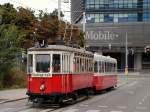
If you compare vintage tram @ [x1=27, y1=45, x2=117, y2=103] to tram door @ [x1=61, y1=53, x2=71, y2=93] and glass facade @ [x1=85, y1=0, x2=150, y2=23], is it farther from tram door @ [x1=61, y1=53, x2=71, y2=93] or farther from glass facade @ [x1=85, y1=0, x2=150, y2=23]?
glass facade @ [x1=85, y1=0, x2=150, y2=23]

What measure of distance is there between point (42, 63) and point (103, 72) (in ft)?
47.6

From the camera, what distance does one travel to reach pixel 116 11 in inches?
4921

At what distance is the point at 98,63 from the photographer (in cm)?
3719

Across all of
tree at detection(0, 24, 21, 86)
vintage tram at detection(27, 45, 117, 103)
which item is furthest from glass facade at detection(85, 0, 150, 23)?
vintage tram at detection(27, 45, 117, 103)

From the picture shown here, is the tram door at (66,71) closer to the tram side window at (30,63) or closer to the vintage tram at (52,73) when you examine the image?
the vintage tram at (52,73)

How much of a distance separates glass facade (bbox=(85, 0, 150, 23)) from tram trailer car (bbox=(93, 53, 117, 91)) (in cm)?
7816

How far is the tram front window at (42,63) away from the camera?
25.3 metres

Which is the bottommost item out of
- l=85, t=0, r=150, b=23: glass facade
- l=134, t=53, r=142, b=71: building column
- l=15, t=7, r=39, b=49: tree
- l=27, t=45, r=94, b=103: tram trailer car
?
l=134, t=53, r=142, b=71: building column

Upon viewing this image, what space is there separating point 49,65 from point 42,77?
0.66 m

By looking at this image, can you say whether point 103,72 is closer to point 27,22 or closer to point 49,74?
point 49,74

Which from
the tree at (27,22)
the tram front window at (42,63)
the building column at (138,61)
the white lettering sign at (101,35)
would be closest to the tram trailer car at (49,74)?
the tram front window at (42,63)

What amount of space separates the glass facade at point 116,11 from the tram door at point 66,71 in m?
97.1

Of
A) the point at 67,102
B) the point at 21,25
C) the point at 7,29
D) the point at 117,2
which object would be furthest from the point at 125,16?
the point at 67,102

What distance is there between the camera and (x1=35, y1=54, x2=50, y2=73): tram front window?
25.3 metres
